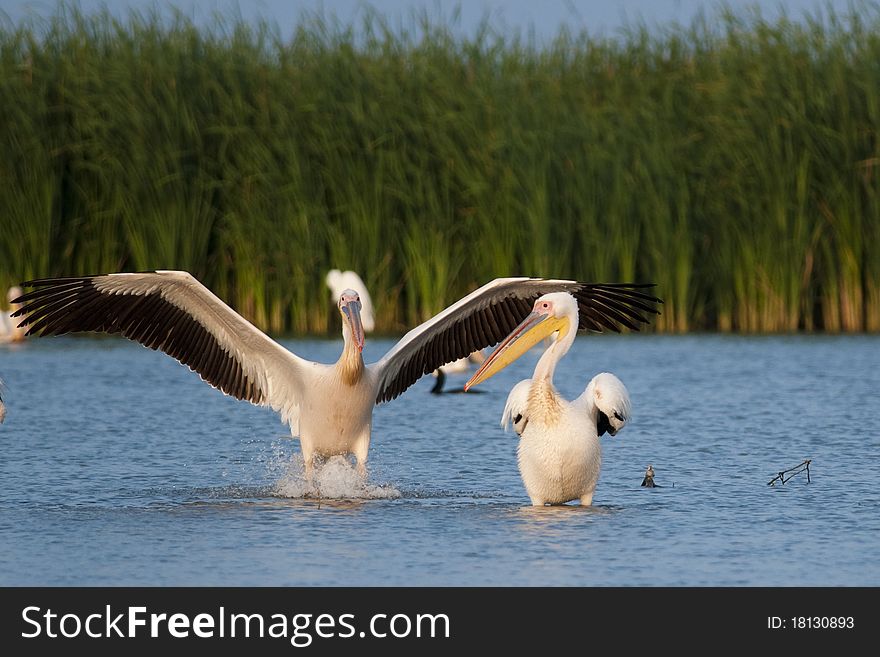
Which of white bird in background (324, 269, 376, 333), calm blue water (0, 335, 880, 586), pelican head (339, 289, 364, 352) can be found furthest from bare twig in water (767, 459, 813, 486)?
white bird in background (324, 269, 376, 333)

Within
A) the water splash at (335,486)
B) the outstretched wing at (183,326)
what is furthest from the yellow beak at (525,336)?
the outstretched wing at (183,326)

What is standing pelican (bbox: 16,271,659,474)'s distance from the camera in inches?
323

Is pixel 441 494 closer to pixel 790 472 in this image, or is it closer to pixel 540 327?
pixel 540 327

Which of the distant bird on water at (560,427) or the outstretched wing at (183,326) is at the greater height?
the outstretched wing at (183,326)

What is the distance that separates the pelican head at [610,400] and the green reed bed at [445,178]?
854 cm

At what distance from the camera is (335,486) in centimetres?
814

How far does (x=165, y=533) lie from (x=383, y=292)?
9.60m

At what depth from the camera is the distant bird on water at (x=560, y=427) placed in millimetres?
7176

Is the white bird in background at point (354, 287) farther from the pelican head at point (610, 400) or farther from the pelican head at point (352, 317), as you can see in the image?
the pelican head at point (610, 400)

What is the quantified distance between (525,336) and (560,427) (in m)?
0.68
